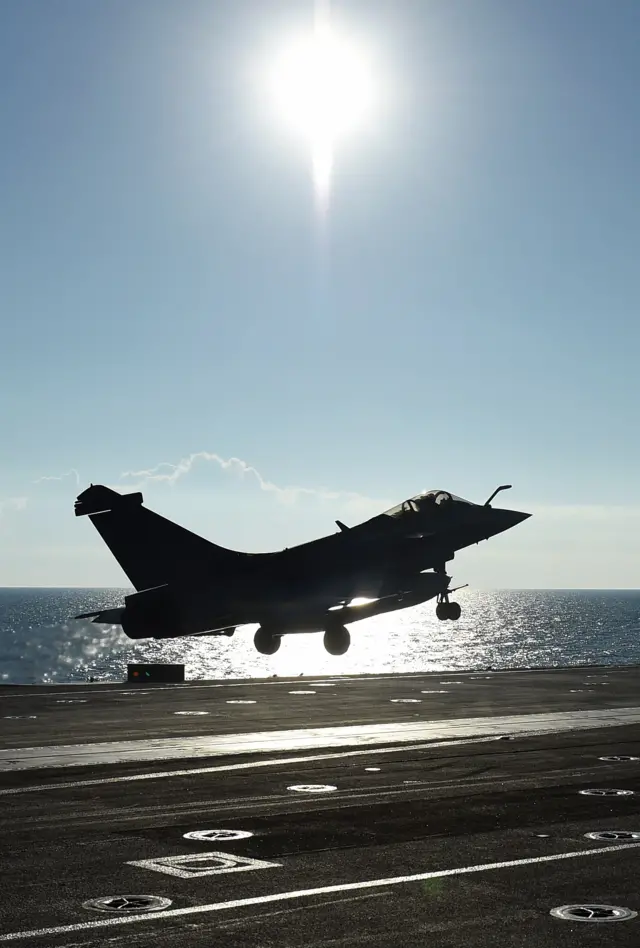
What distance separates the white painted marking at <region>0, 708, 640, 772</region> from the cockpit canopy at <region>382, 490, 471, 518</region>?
7.64 m

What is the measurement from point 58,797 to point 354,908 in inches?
419

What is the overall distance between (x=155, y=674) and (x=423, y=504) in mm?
30167

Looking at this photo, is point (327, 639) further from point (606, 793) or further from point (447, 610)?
point (606, 793)

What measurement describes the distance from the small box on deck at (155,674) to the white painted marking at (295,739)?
2582 centimetres

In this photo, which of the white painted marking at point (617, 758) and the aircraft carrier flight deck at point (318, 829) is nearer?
the aircraft carrier flight deck at point (318, 829)

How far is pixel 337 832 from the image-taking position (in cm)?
1858

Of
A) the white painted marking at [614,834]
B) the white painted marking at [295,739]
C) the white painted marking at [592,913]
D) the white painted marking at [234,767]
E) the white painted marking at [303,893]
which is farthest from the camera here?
the white painted marking at [295,739]

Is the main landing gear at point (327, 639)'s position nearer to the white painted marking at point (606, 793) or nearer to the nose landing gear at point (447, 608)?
the nose landing gear at point (447, 608)

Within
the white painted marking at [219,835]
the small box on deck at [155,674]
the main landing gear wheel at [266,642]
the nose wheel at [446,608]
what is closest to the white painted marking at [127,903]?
the white painted marking at [219,835]

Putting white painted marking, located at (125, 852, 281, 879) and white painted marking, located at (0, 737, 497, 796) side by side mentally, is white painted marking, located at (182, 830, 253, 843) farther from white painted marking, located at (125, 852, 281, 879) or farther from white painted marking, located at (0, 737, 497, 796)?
white painted marking, located at (0, 737, 497, 796)

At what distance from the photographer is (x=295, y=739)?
106 ft

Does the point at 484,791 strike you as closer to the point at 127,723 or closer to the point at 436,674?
the point at 127,723

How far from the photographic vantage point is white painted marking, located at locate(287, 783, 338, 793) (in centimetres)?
2300

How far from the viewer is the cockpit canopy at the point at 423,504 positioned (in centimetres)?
3634
